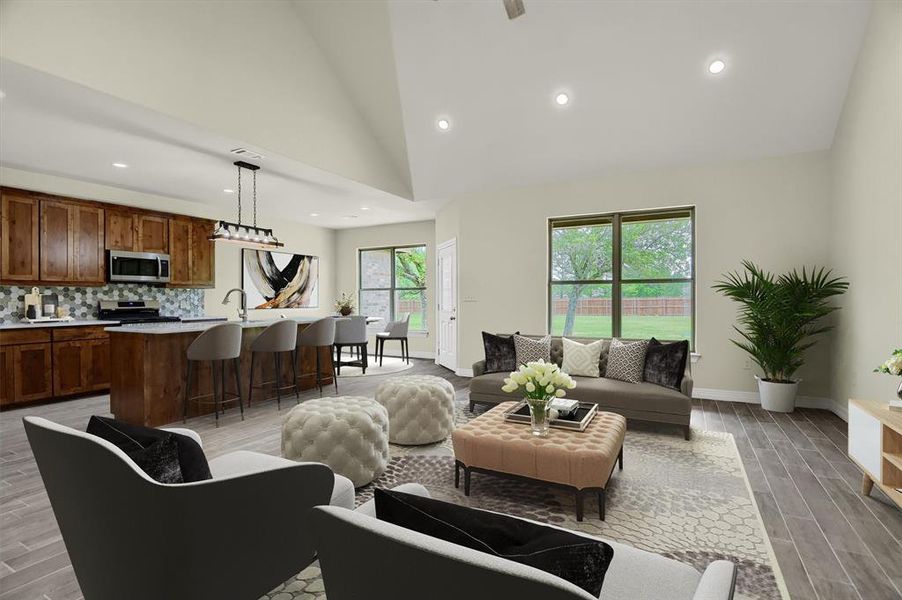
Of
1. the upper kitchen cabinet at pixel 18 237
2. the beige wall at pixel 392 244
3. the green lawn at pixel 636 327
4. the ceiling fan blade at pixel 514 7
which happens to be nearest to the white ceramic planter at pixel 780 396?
the green lawn at pixel 636 327

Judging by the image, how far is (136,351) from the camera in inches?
168

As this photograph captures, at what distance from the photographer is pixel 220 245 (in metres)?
7.68

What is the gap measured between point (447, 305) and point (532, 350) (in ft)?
10.1

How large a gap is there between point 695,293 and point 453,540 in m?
5.53

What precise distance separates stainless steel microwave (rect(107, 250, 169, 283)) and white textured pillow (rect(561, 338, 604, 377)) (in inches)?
227

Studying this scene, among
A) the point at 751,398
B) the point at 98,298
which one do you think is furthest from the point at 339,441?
the point at 98,298

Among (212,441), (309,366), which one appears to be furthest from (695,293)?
(212,441)

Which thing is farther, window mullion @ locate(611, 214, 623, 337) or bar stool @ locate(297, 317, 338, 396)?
window mullion @ locate(611, 214, 623, 337)

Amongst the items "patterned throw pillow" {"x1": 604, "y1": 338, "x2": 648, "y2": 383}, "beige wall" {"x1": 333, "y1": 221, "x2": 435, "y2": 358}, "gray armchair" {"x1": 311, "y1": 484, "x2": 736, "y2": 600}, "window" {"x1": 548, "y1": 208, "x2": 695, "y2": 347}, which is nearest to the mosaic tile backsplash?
"beige wall" {"x1": 333, "y1": 221, "x2": 435, "y2": 358}

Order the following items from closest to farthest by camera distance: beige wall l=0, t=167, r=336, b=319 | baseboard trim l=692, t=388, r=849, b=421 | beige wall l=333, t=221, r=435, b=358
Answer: baseboard trim l=692, t=388, r=849, b=421
beige wall l=0, t=167, r=336, b=319
beige wall l=333, t=221, r=435, b=358

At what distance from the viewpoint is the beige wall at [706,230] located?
507 centimetres

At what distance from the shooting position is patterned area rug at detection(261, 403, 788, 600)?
210 centimetres

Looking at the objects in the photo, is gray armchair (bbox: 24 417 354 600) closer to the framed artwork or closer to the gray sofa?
the gray sofa

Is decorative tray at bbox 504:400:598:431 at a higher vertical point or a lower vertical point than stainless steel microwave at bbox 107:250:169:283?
lower
